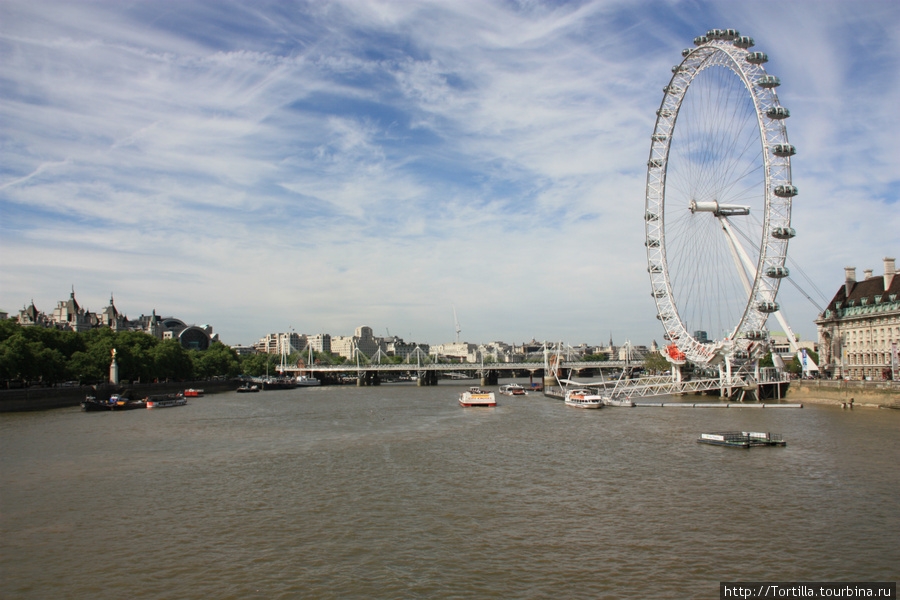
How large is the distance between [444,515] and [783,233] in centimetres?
4731

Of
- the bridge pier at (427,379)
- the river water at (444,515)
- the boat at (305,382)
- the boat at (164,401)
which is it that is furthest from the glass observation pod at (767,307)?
the boat at (305,382)

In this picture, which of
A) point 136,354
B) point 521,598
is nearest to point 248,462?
point 521,598

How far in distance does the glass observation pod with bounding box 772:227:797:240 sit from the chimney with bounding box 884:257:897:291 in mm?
23518

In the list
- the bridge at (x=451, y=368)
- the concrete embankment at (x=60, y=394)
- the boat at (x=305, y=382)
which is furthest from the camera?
the boat at (x=305, y=382)

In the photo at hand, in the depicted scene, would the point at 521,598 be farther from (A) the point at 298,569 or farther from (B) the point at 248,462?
(B) the point at 248,462

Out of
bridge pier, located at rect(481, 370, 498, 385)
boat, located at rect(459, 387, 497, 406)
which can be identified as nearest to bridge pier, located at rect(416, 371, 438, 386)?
bridge pier, located at rect(481, 370, 498, 385)

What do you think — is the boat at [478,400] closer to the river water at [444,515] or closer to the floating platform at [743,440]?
the river water at [444,515]

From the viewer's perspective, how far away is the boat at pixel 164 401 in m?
75.1

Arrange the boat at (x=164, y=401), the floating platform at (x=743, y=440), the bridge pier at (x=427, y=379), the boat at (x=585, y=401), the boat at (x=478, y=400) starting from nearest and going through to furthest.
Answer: the floating platform at (x=743, y=440)
the boat at (x=585, y=401)
the boat at (x=478, y=400)
the boat at (x=164, y=401)
the bridge pier at (x=427, y=379)

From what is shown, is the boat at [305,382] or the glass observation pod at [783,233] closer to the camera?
the glass observation pod at [783,233]

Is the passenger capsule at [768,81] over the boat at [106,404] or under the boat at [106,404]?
over

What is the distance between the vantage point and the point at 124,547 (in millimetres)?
19172

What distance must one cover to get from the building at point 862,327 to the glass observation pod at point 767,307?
1397cm

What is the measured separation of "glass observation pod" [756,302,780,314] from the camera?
5900 cm
